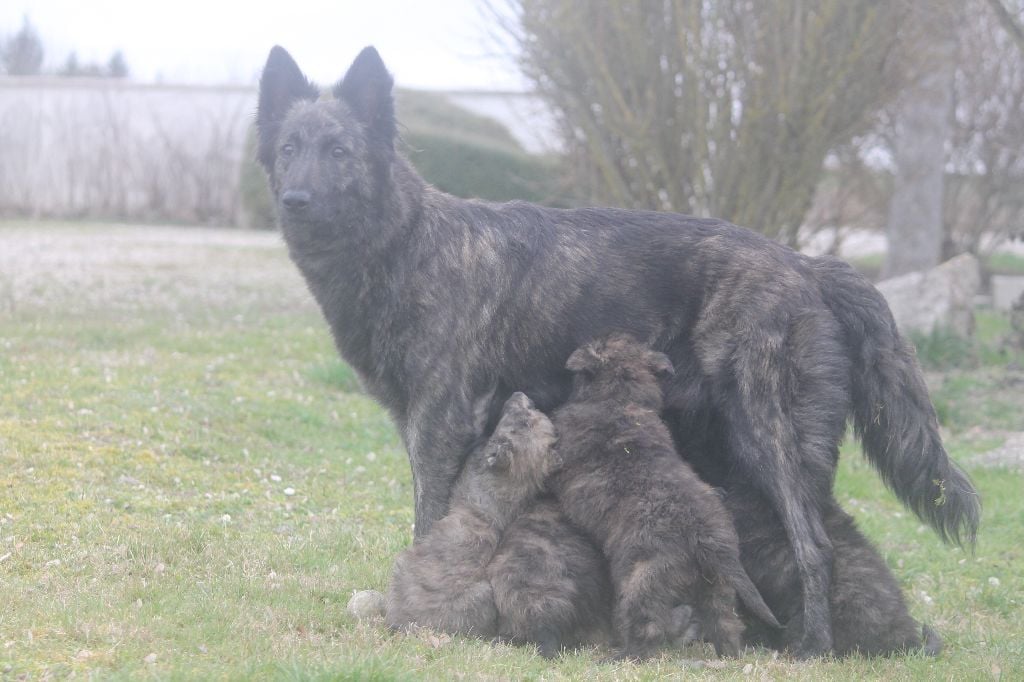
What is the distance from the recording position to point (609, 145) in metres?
12.4

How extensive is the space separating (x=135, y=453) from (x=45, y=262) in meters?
11.7

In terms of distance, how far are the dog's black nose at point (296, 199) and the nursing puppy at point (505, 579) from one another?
173 cm

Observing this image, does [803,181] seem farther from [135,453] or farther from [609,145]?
[135,453]

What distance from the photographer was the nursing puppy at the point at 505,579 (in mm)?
4941

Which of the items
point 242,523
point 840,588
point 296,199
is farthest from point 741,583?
point 242,523

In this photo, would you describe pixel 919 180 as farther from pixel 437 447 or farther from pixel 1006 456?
pixel 437 447

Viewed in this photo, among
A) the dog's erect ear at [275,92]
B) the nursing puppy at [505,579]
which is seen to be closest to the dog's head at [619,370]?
the nursing puppy at [505,579]

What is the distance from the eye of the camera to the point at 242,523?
22.2 ft

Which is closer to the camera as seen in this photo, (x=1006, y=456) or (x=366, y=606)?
→ (x=366, y=606)

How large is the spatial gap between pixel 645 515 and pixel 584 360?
3.47ft

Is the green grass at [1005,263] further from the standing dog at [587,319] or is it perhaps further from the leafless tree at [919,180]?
the standing dog at [587,319]

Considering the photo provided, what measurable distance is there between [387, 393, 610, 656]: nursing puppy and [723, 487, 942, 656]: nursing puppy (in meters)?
0.83

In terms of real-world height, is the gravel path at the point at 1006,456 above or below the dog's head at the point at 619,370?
below

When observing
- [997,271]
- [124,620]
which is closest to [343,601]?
[124,620]
